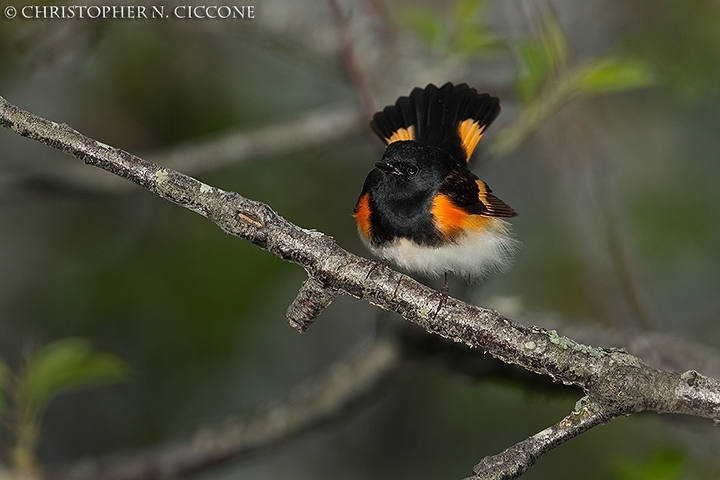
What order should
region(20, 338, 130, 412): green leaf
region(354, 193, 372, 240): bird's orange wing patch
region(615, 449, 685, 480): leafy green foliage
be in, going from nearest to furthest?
region(615, 449, 685, 480): leafy green foliage
region(20, 338, 130, 412): green leaf
region(354, 193, 372, 240): bird's orange wing patch

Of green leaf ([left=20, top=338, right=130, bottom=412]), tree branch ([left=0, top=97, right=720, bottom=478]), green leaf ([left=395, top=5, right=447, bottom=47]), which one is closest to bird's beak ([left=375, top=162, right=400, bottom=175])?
green leaf ([left=395, top=5, right=447, bottom=47])

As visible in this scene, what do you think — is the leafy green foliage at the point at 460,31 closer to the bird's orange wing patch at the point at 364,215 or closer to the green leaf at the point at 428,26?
the green leaf at the point at 428,26

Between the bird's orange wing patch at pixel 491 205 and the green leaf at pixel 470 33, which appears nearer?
the bird's orange wing patch at pixel 491 205

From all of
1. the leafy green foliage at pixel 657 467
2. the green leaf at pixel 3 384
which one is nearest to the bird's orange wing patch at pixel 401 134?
the leafy green foliage at pixel 657 467

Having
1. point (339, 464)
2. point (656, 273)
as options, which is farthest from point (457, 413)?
point (656, 273)

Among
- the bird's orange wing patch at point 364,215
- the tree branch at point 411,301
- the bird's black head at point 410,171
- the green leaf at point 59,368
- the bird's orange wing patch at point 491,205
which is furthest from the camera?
the bird's orange wing patch at point 491,205

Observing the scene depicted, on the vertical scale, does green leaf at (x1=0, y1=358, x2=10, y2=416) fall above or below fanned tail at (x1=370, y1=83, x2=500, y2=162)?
below

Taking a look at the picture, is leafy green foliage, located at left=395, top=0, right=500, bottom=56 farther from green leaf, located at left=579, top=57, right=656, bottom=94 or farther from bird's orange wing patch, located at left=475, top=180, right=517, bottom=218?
bird's orange wing patch, located at left=475, top=180, right=517, bottom=218

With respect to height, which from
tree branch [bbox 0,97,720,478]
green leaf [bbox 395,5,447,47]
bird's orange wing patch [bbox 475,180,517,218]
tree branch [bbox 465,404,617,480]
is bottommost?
tree branch [bbox 465,404,617,480]
